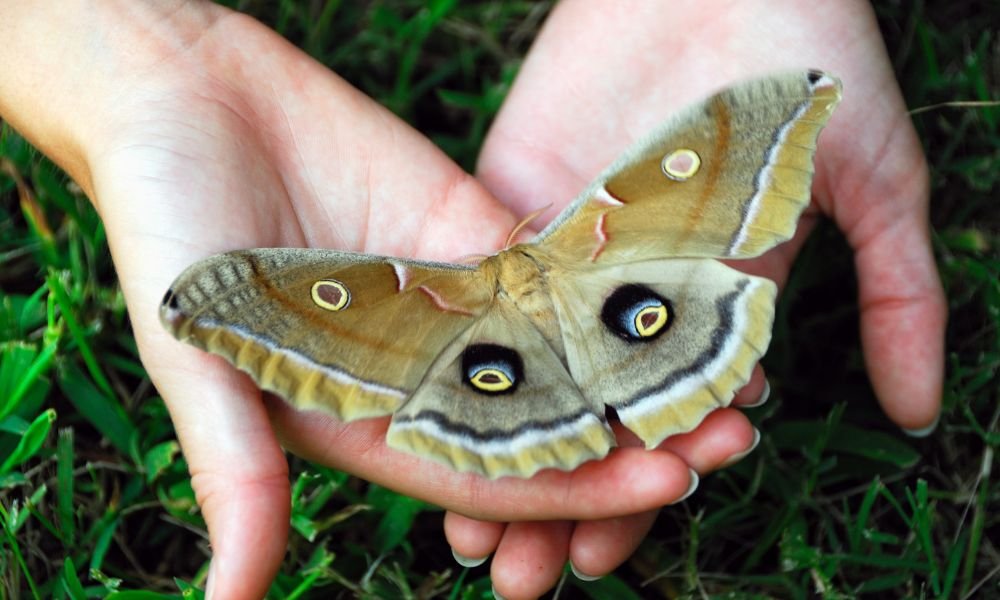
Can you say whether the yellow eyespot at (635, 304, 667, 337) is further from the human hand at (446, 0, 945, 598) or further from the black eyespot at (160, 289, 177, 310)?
the black eyespot at (160, 289, 177, 310)

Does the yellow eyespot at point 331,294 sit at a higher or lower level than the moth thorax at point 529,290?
higher

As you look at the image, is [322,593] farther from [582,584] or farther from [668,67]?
[668,67]

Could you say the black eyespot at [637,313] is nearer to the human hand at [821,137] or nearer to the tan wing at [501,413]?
the tan wing at [501,413]

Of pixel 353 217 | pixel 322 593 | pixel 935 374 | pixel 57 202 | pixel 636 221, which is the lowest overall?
pixel 322 593

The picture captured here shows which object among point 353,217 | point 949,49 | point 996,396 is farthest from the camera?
point 949,49

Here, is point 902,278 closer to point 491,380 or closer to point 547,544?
point 547,544

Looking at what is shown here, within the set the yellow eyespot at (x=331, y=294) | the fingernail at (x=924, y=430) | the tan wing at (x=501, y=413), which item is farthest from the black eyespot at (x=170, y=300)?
the fingernail at (x=924, y=430)

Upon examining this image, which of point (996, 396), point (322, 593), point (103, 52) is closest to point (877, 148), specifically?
point (996, 396)

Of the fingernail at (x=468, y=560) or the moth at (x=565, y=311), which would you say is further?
the fingernail at (x=468, y=560)
